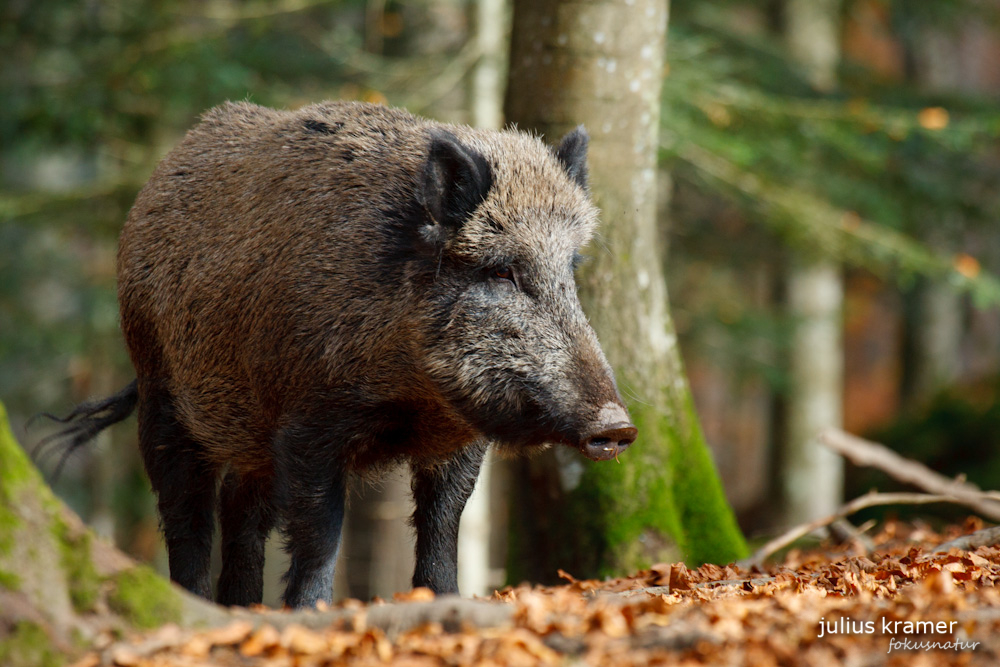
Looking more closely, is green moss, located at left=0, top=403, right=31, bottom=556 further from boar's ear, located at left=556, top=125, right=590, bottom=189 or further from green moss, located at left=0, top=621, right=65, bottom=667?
boar's ear, located at left=556, top=125, right=590, bottom=189

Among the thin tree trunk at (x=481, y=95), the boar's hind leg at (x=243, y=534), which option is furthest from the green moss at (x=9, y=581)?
the thin tree trunk at (x=481, y=95)

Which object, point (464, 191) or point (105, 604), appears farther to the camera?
point (464, 191)

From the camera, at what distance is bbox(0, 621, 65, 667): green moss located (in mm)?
2578

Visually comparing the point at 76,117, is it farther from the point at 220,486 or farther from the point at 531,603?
the point at 531,603

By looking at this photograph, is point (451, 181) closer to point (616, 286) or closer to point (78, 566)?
point (616, 286)

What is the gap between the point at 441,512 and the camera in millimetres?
4727

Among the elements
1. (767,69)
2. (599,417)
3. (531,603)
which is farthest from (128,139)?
(531,603)

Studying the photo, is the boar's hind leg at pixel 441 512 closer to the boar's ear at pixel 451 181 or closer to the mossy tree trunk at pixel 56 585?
the boar's ear at pixel 451 181

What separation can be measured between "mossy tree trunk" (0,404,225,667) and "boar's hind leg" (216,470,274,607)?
2.29 meters

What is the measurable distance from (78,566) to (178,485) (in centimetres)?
223

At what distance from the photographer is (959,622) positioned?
9.03 feet

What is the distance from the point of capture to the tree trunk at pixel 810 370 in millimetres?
13484

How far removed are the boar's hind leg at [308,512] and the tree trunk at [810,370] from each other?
10058mm

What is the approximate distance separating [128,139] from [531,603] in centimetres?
1040
